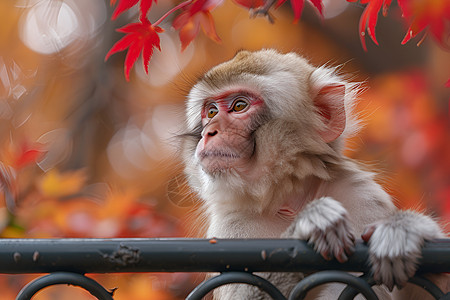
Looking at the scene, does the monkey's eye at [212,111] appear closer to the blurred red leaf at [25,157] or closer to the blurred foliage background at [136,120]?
the blurred foliage background at [136,120]

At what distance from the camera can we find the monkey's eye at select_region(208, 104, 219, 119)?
3060 mm

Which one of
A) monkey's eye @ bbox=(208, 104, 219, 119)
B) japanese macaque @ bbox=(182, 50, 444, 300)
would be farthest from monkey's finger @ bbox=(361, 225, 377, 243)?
monkey's eye @ bbox=(208, 104, 219, 119)

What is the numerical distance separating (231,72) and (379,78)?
347 cm

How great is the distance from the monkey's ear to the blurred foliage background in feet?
2.45

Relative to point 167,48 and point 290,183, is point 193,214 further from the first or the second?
point 167,48

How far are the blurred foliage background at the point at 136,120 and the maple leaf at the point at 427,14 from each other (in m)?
1.28

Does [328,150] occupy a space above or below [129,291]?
above

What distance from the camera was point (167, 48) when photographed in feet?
22.7

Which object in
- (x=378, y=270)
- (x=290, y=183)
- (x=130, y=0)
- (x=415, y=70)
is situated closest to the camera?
(x=378, y=270)

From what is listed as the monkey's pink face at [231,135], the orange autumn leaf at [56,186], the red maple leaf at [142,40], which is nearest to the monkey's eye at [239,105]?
the monkey's pink face at [231,135]

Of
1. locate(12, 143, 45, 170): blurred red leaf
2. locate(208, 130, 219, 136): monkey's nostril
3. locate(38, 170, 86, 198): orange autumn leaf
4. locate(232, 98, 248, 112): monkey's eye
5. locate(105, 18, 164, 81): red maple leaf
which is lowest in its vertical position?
locate(38, 170, 86, 198): orange autumn leaf

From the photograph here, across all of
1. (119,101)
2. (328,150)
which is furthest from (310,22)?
(328,150)

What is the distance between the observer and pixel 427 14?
2.36m

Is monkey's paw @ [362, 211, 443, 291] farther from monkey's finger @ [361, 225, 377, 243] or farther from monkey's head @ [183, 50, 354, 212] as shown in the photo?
monkey's head @ [183, 50, 354, 212]
